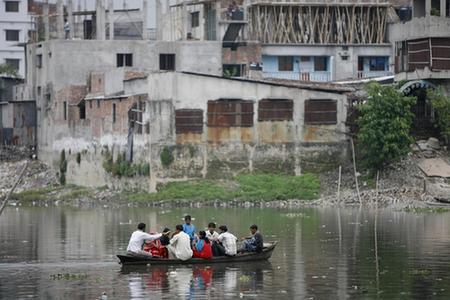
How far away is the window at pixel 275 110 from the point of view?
72562 millimetres

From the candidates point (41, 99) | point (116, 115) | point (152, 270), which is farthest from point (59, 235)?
point (41, 99)

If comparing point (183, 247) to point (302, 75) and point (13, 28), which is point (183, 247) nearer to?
point (302, 75)

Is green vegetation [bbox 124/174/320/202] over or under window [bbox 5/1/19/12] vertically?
under

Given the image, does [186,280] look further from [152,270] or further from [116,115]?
[116,115]

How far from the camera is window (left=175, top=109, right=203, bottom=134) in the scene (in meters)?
72.2

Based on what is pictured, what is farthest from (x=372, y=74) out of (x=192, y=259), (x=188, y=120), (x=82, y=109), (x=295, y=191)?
(x=192, y=259)

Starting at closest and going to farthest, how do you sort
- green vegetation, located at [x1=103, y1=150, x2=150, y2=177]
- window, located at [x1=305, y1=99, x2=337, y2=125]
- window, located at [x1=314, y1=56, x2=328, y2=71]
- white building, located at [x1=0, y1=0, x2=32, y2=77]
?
window, located at [x1=305, y1=99, x2=337, y2=125] < green vegetation, located at [x1=103, y1=150, x2=150, y2=177] < window, located at [x1=314, y1=56, x2=328, y2=71] < white building, located at [x1=0, y1=0, x2=32, y2=77]

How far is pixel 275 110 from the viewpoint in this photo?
7269cm

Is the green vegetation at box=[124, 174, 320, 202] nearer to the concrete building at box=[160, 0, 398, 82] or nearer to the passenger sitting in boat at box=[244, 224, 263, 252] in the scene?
the concrete building at box=[160, 0, 398, 82]

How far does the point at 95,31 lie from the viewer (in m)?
88.6

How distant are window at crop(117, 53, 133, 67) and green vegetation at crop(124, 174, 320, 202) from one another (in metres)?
13.4

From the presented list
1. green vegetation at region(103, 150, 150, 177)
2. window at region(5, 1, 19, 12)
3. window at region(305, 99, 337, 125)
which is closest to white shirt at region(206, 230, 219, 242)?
green vegetation at region(103, 150, 150, 177)

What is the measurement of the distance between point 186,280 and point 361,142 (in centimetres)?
3400

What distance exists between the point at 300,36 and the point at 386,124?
20634 millimetres
